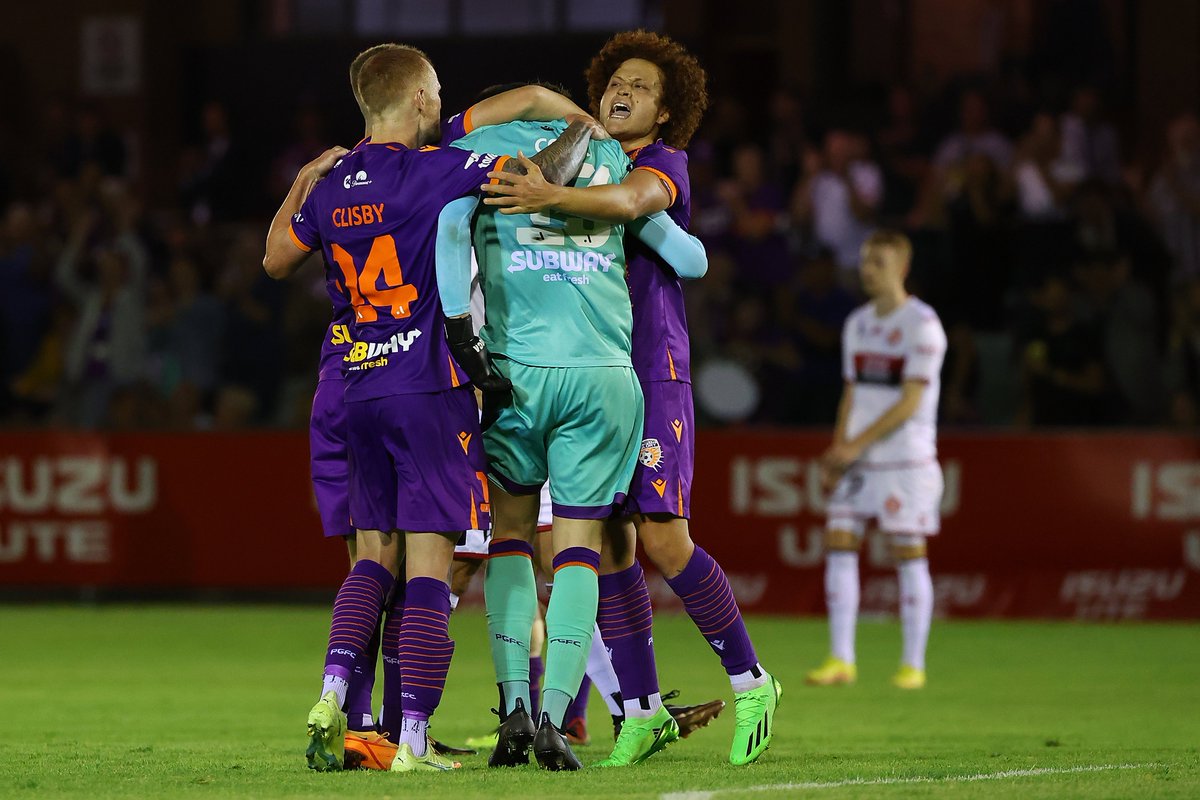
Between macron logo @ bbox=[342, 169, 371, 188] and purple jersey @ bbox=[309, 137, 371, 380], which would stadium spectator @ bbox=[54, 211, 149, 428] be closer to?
purple jersey @ bbox=[309, 137, 371, 380]

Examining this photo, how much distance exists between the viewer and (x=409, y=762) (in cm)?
625

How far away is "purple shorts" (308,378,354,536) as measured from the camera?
6.72m

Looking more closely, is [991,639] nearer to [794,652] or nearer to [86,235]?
[794,652]

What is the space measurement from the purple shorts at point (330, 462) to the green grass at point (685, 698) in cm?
88

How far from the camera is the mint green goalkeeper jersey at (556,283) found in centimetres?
637

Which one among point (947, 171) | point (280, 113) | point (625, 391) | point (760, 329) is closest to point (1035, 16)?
point (947, 171)

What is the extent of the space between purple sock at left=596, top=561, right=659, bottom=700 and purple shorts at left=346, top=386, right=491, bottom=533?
0.71m

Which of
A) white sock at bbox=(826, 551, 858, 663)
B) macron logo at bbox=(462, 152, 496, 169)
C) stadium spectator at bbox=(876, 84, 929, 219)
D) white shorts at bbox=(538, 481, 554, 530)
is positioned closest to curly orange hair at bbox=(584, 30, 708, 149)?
macron logo at bbox=(462, 152, 496, 169)

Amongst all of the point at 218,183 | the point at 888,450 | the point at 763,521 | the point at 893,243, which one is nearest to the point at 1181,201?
the point at 763,521

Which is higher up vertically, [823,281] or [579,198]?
[579,198]

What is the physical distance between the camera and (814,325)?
15.5 metres

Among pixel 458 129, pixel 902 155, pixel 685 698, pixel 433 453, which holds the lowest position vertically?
pixel 685 698

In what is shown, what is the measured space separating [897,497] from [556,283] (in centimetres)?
470

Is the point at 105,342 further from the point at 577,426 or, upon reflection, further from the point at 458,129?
the point at 577,426
